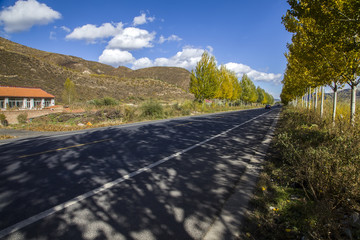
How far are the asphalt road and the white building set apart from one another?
1347 inches

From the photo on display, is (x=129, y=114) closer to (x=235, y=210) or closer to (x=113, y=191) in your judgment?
Answer: (x=113, y=191)

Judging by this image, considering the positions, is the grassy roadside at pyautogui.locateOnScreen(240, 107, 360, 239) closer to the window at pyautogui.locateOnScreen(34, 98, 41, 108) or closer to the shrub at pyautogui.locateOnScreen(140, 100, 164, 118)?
the shrub at pyautogui.locateOnScreen(140, 100, 164, 118)

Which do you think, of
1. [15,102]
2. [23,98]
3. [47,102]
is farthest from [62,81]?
[15,102]

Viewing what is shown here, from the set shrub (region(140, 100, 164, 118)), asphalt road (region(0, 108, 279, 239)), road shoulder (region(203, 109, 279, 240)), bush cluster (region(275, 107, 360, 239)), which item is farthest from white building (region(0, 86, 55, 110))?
bush cluster (region(275, 107, 360, 239))

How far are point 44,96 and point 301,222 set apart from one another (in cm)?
4584

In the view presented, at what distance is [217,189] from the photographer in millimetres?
4145

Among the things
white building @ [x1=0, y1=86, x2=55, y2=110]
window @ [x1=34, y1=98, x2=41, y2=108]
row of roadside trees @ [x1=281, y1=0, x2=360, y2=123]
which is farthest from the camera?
window @ [x1=34, y1=98, x2=41, y2=108]

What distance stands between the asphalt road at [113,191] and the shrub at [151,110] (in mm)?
15345

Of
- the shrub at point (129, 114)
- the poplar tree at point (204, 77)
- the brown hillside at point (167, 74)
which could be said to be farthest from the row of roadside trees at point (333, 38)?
the brown hillside at point (167, 74)

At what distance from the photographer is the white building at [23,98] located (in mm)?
33353

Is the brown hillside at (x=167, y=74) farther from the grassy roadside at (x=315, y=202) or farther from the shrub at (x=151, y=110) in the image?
the grassy roadside at (x=315, y=202)

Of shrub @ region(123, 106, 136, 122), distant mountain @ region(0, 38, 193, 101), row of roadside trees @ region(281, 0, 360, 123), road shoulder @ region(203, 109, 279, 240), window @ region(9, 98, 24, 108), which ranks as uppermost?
distant mountain @ region(0, 38, 193, 101)

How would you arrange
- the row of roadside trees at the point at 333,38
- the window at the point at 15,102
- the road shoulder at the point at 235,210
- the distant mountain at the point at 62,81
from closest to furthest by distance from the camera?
1. the road shoulder at the point at 235,210
2. the row of roadside trees at the point at 333,38
3. the window at the point at 15,102
4. the distant mountain at the point at 62,81

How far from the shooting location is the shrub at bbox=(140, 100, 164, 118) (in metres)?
22.3
